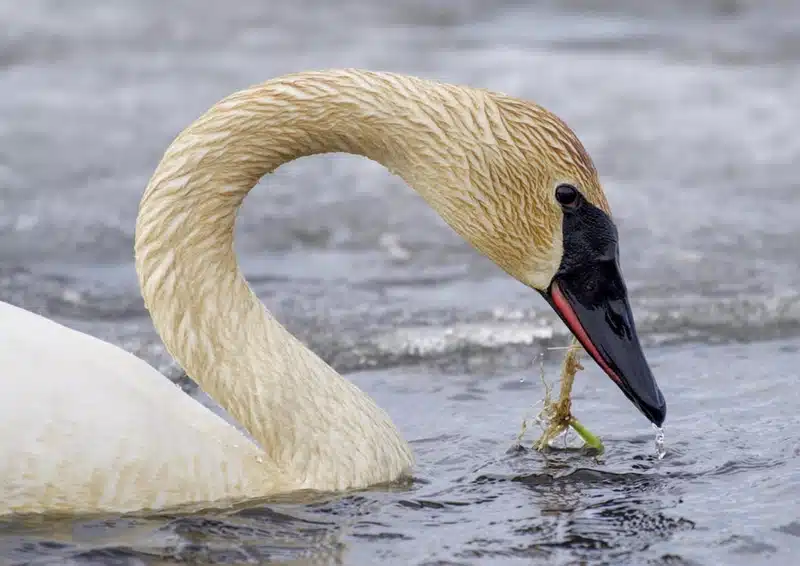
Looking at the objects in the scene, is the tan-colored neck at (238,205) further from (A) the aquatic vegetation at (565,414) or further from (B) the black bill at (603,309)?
(A) the aquatic vegetation at (565,414)

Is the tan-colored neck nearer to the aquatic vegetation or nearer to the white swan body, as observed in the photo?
the white swan body

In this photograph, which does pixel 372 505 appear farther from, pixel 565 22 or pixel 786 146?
pixel 565 22

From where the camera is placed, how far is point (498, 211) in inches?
A: 189

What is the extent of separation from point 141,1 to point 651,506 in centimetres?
1338

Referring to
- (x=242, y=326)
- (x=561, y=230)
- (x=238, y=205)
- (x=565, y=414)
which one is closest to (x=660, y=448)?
(x=565, y=414)

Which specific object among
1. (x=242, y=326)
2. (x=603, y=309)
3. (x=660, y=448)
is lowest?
(x=660, y=448)

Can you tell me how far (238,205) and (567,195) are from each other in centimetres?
116

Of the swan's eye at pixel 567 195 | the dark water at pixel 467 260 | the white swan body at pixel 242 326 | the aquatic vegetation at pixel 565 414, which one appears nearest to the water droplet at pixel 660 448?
the dark water at pixel 467 260

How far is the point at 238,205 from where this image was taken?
522 centimetres

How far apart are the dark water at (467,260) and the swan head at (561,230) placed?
532mm

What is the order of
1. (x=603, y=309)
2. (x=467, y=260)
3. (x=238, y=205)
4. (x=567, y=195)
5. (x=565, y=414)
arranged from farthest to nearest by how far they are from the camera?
(x=467, y=260) < (x=565, y=414) < (x=238, y=205) < (x=603, y=309) < (x=567, y=195)

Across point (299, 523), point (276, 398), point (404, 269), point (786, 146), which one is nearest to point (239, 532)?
point (299, 523)

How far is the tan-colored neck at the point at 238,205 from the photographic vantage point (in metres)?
4.86

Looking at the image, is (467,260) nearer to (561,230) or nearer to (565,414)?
(565,414)
